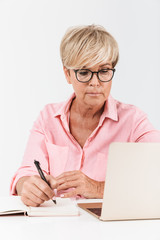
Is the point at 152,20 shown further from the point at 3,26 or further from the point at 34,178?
the point at 34,178

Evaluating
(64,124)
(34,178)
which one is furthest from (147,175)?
(64,124)

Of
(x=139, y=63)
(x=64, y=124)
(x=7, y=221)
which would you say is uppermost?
(x=139, y=63)

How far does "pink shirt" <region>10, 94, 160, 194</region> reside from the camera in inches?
82.3

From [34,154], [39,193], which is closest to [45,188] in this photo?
[39,193]

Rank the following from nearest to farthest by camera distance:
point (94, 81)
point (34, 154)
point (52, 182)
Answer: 1. point (52, 182)
2. point (94, 81)
3. point (34, 154)

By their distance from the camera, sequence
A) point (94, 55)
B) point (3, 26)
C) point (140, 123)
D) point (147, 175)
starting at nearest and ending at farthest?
point (147, 175)
point (94, 55)
point (140, 123)
point (3, 26)

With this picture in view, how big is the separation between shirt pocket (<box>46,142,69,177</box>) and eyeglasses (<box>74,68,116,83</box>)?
0.38 meters

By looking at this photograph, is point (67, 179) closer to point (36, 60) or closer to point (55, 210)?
point (55, 210)

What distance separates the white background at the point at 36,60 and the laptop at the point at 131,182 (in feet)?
8.31

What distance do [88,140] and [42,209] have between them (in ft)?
2.49

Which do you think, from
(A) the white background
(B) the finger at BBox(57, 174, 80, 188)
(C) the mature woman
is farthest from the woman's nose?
(A) the white background

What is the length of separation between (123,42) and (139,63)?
25cm

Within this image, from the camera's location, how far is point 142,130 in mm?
2078

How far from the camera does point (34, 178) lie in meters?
1.47
